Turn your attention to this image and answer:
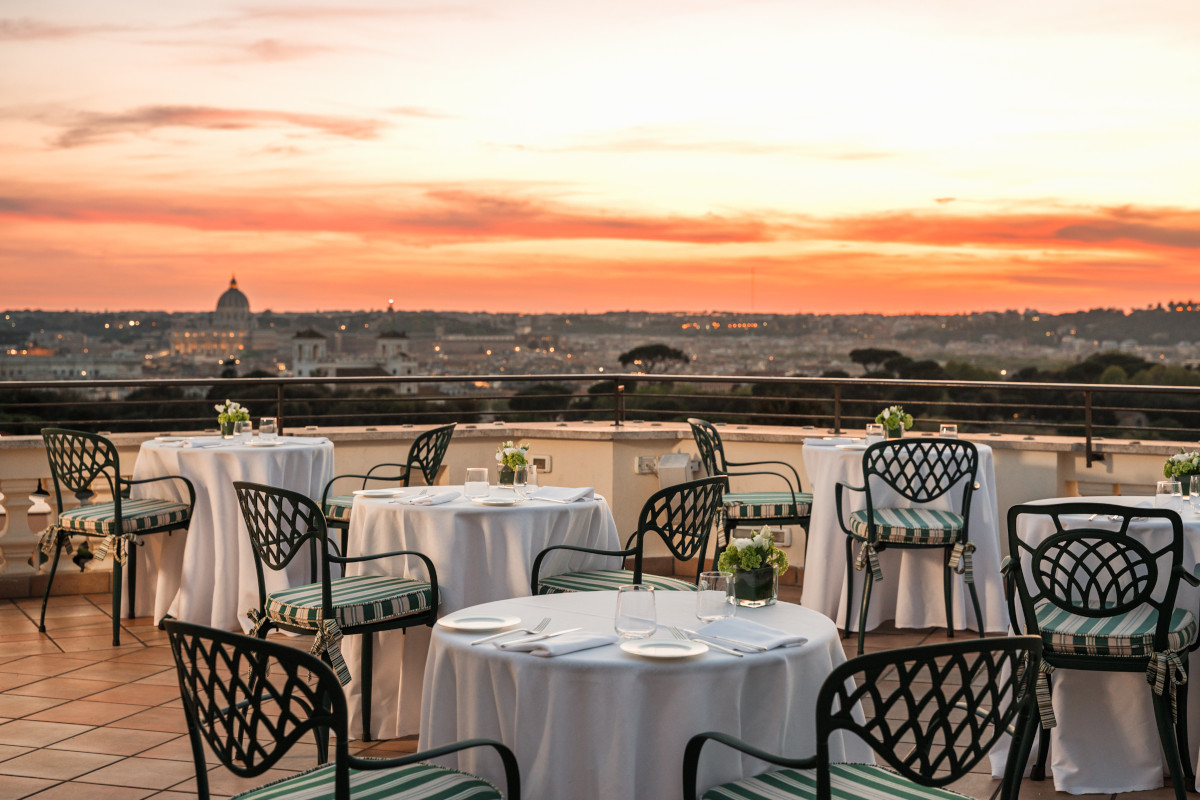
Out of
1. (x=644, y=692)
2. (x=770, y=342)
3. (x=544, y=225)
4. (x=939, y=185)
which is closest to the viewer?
(x=644, y=692)

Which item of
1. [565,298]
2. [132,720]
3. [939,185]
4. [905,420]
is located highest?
[939,185]

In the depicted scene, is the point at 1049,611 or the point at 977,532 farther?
the point at 977,532

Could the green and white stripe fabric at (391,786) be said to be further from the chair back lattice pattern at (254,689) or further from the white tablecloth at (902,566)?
the white tablecloth at (902,566)

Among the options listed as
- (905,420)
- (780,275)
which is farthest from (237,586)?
(780,275)

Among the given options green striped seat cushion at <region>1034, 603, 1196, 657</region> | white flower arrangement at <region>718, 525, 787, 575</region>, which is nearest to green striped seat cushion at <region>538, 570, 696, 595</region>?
white flower arrangement at <region>718, 525, 787, 575</region>

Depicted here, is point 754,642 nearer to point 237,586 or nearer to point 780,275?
point 237,586

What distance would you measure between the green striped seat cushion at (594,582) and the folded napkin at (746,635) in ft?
4.52

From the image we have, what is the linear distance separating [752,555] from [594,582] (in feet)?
4.60

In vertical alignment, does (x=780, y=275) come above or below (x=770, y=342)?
above

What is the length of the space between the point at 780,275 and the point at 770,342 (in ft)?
6.05

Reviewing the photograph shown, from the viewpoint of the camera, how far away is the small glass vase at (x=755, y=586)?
2764mm

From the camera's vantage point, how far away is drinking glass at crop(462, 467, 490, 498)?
4.33 m

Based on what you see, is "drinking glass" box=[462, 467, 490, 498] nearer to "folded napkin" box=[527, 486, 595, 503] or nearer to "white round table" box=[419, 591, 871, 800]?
"folded napkin" box=[527, 486, 595, 503]

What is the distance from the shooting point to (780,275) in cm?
1419
